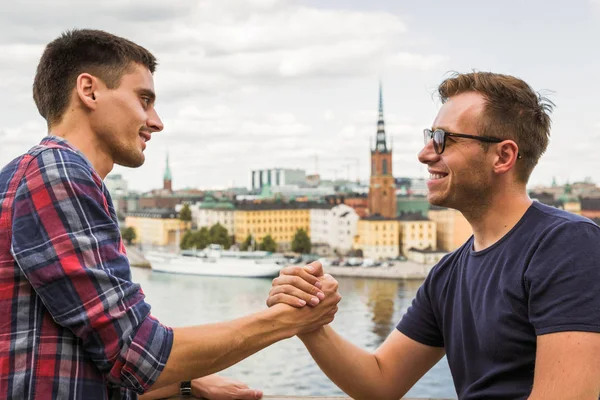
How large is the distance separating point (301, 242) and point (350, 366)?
24.6m

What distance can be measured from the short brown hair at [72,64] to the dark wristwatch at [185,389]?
30 centimetres

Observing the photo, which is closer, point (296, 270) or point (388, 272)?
point (296, 270)

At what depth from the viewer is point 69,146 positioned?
0.58 meters

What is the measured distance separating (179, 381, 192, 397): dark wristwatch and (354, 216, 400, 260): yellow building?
23.5 meters

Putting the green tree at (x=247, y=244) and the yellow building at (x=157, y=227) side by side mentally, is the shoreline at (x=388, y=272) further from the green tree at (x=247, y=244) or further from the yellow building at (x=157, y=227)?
the yellow building at (x=157, y=227)

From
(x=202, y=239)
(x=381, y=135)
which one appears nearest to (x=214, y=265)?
(x=202, y=239)

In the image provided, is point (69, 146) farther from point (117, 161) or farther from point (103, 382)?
point (103, 382)

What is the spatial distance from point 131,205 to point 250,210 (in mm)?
11588

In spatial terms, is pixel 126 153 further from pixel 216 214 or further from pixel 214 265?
pixel 216 214

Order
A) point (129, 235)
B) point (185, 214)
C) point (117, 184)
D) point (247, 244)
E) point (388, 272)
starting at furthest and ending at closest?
point (117, 184) → point (185, 214) → point (129, 235) → point (247, 244) → point (388, 272)

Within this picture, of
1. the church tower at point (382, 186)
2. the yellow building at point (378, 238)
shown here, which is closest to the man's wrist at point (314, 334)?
the yellow building at point (378, 238)

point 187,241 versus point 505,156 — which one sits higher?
point 505,156

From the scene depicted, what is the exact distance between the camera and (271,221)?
26672mm

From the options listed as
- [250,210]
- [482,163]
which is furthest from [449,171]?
[250,210]
